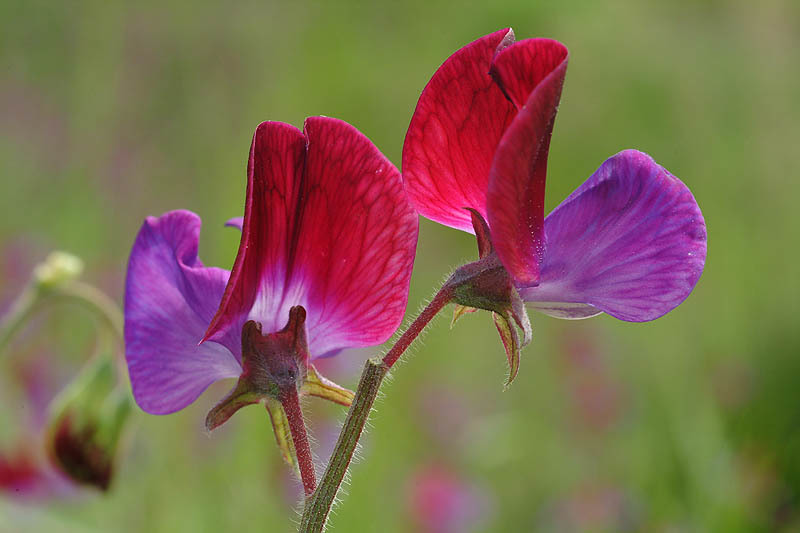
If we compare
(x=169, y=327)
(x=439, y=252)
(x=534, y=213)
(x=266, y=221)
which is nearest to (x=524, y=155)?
(x=534, y=213)

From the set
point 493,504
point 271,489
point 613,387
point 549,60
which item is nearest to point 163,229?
point 549,60

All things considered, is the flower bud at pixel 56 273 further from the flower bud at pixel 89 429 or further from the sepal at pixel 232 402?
the sepal at pixel 232 402

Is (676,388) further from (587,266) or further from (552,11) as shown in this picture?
(552,11)

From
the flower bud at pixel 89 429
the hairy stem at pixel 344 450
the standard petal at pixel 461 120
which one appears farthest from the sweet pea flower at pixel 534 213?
the flower bud at pixel 89 429

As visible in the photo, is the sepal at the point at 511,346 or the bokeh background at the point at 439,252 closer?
the sepal at the point at 511,346

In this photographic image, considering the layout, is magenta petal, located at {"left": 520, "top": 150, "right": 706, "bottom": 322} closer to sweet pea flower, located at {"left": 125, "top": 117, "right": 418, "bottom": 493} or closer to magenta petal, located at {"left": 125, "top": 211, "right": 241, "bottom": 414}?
sweet pea flower, located at {"left": 125, "top": 117, "right": 418, "bottom": 493}

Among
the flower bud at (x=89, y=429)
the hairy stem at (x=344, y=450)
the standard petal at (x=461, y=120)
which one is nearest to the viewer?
the hairy stem at (x=344, y=450)

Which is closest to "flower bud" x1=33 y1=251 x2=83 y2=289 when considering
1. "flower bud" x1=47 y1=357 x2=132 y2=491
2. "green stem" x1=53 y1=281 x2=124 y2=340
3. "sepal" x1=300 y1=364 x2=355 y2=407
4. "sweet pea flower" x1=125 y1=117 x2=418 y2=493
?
"green stem" x1=53 y1=281 x2=124 y2=340
